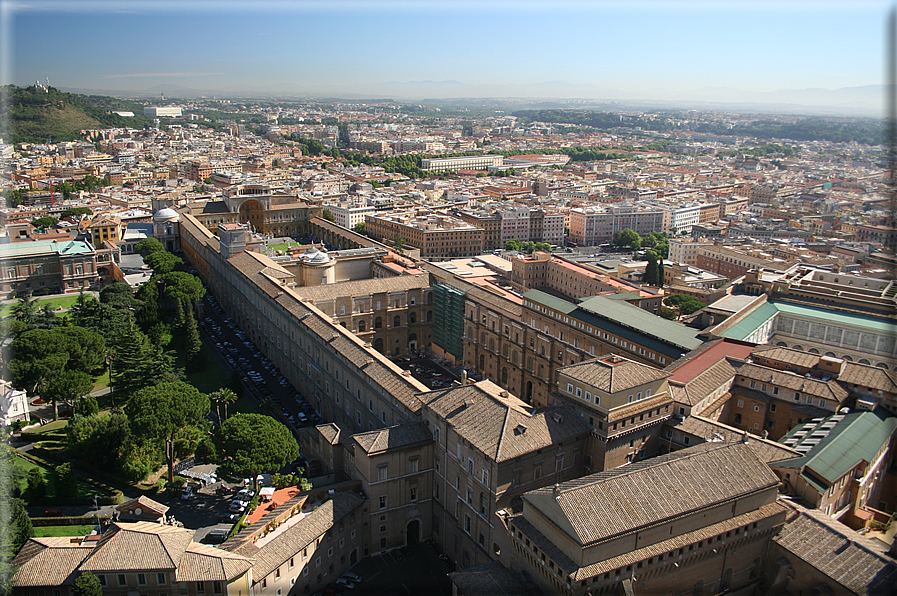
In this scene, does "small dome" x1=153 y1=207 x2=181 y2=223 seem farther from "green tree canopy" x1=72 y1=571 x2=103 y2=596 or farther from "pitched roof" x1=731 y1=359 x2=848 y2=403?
"pitched roof" x1=731 y1=359 x2=848 y2=403

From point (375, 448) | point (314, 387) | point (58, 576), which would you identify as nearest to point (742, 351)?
point (375, 448)

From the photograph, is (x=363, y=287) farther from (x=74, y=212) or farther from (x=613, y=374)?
(x=74, y=212)

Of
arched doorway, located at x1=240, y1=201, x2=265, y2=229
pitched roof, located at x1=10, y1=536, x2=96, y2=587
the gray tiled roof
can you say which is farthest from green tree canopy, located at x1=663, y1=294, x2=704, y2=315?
arched doorway, located at x1=240, y1=201, x2=265, y2=229

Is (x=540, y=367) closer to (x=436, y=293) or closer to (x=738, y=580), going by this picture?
(x=436, y=293)

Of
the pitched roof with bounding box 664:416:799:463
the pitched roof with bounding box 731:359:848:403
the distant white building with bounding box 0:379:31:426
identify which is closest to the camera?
the pitched roof with bounding box 664:416:799:463

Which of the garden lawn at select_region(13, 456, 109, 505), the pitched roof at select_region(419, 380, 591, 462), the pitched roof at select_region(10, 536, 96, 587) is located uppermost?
the pitched roof at select_region(419, 380, 591, 462)

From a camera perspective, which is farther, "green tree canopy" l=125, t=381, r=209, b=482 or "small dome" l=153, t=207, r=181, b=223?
"small dome" l=153, t=207, r=181, b=223

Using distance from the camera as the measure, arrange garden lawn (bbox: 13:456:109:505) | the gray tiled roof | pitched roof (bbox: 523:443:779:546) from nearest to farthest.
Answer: pitched roof (bbox: 523:443:779:546) < garden lawn (bbox: 13:456:109:505) < the gray tiled roof
